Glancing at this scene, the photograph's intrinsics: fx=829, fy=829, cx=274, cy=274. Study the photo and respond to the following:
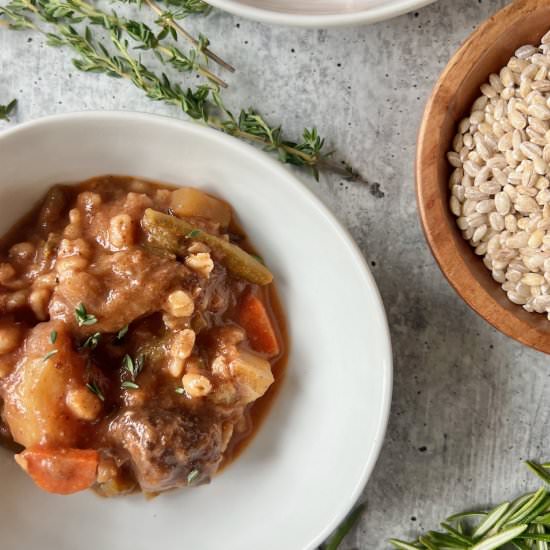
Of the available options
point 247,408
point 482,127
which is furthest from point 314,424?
point 482,127

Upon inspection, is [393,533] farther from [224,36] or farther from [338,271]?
[224,36]

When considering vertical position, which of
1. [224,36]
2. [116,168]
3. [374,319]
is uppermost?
[224,36]

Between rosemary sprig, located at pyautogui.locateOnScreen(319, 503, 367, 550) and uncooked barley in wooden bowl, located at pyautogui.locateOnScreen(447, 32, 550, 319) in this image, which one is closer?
uncooked barley in wooden bowl, located at pyautogui.locateOnScreen(447, 32, 550, 319)

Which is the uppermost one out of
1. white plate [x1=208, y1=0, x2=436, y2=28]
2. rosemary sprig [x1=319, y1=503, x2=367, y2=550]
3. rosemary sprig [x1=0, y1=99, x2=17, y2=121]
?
white plate [x1=208, y1=0, x2=436, y2=28]

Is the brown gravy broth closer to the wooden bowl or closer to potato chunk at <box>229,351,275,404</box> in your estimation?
potato chunk at <box>229,351,275,404</box>

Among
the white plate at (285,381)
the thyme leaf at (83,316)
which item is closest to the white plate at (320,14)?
the white plate at (285,381)

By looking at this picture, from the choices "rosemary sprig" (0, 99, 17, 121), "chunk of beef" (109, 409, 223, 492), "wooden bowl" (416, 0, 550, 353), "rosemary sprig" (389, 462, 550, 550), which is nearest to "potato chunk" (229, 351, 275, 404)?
"chunk of beef" (109, 409, 223, 492)

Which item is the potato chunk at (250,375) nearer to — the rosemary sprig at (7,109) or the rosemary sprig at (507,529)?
the rosemary sprig at (507,529)
